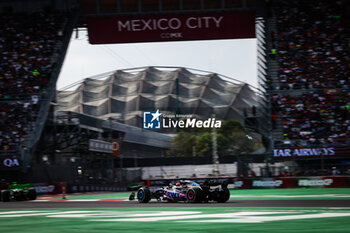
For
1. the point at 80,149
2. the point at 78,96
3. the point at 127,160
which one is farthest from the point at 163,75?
the point at 80,149

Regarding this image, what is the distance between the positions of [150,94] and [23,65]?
2683 inches

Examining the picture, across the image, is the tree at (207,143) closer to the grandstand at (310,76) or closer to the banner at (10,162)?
the grandstand at (310,76)

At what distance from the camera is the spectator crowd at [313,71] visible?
35.4 metres

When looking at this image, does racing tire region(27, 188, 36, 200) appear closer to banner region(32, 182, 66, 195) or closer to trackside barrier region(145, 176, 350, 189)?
trackside barrier region(145, 176, 350, 189)

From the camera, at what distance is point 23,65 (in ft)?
130

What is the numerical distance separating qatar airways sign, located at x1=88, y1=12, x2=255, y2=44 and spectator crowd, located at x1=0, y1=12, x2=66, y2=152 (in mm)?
4073

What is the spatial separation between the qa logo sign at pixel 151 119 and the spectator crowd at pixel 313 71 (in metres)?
15.3

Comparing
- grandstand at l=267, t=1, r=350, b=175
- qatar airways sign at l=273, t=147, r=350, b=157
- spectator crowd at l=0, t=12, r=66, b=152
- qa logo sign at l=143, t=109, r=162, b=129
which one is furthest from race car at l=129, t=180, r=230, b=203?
qa logo sign at l=143, t=109, r=162, b=129

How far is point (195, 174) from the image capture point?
46750 mm

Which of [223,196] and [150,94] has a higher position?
[150,94]

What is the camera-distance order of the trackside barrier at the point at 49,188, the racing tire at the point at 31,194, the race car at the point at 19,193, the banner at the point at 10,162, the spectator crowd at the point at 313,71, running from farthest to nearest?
the trackside barrier at the point at 49,188, the spectator crowd at the point at 313,71, the banner at the point at 10,162, the racing tire at the point at 31,194, the race car at the point at 19,193

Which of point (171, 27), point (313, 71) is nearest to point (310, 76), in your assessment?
point (313, 71)

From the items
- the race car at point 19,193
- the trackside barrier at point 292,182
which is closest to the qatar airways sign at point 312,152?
the trackside barrier at point 292,182

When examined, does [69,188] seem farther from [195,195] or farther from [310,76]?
[195,195]
